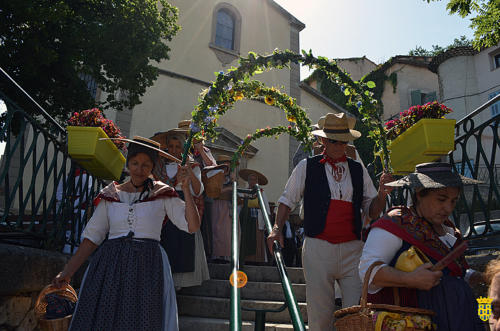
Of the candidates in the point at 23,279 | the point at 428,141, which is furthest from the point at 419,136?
the point at 23,279

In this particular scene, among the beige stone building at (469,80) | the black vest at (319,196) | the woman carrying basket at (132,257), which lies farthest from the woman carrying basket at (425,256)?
the beige stone building at (469,80)

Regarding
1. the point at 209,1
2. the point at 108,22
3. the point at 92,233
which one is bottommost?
the point at 92,233

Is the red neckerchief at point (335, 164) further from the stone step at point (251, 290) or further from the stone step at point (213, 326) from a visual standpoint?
the stone step at point (251, 290)

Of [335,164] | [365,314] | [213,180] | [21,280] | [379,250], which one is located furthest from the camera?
[213,180]

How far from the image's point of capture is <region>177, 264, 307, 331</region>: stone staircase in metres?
3.88

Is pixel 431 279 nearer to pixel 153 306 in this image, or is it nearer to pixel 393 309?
pixel 393 309

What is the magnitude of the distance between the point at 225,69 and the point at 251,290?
12.1 m

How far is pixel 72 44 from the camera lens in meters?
6.93

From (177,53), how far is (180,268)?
38.3ft

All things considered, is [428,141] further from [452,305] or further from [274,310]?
[274,310]

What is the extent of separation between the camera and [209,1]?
51.1 ft

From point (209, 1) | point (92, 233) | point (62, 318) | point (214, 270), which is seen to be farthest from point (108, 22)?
point (209, 1)

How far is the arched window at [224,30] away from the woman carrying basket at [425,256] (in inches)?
579

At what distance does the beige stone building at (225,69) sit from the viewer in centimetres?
1347
